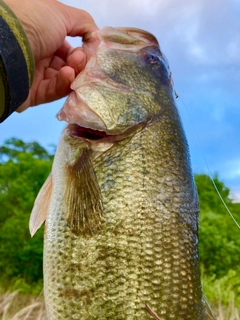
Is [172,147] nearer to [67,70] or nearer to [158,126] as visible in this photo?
[158,126]

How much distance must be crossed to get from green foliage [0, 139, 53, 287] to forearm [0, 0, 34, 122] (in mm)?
7026

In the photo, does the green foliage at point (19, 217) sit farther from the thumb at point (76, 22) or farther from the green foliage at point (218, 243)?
the thumb at point (76, 22)

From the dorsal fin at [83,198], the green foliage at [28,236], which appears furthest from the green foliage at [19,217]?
the dorsal fin at [83,198]

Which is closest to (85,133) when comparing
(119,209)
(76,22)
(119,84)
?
(119,84)

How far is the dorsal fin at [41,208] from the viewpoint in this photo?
5.64 ft

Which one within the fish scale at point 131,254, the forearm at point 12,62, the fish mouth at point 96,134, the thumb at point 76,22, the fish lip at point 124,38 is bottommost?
the fish scale at point 131,254

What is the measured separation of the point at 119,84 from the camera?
6.21ft

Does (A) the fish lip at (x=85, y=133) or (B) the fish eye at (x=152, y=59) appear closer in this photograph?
(A) the fish lip at (x=85, y=133)

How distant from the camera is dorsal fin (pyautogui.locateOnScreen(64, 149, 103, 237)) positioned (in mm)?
1613

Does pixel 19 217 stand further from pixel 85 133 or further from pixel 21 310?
pixel 85 133

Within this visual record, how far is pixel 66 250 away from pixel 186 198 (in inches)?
18.2

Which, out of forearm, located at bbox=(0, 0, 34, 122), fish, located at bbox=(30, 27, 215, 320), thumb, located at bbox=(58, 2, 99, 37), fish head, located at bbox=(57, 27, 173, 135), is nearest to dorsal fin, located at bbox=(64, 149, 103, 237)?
→ fish, located at bbox=(30, 27, 215, 320)

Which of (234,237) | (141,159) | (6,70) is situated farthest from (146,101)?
(234,237)

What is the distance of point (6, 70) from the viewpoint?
1.66m
